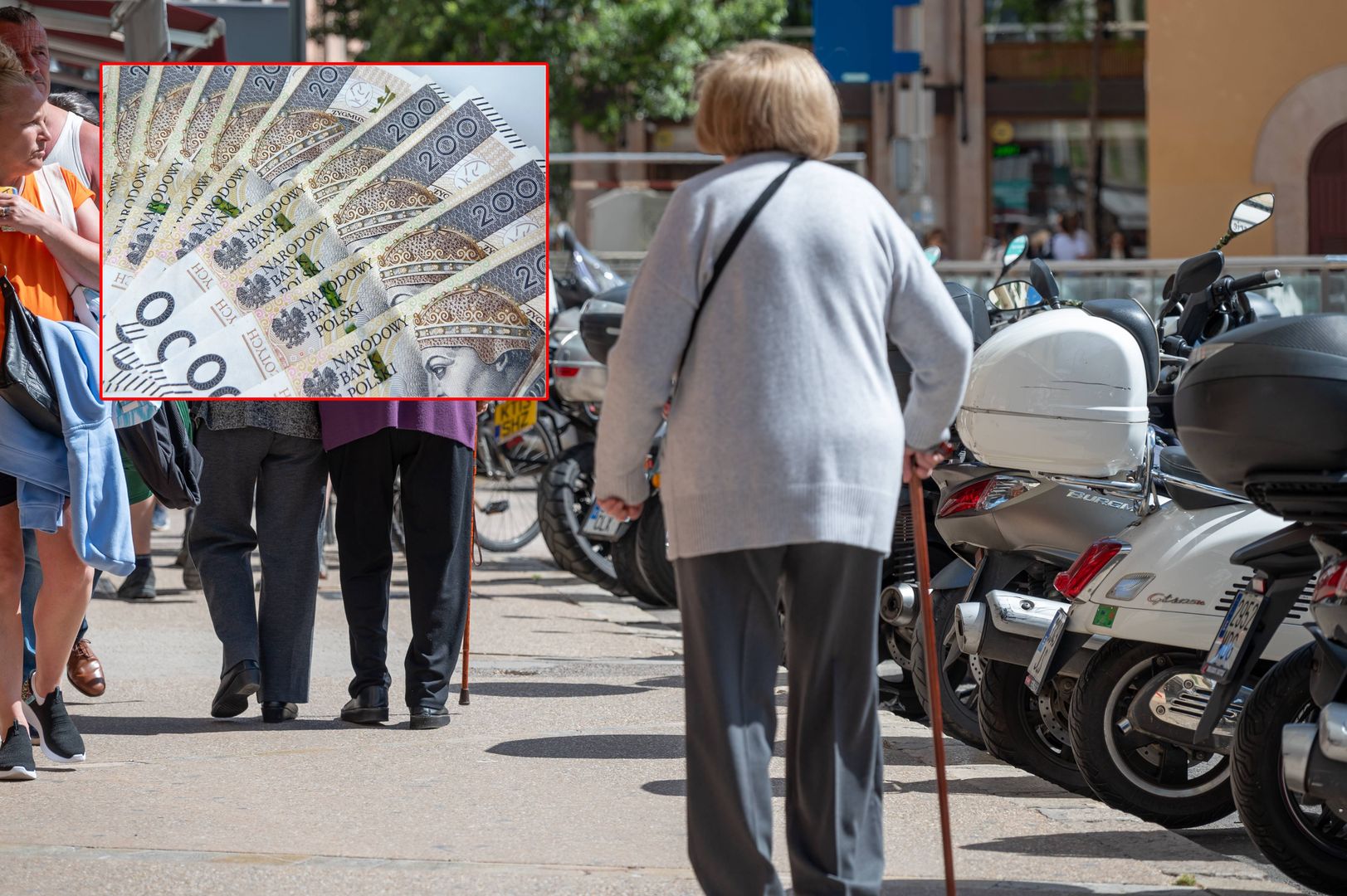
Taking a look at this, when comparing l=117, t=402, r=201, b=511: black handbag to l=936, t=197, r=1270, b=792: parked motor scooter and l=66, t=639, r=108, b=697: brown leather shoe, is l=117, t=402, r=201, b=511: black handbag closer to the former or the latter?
l=66, t=639, r=108, b=697: brown leather shoe

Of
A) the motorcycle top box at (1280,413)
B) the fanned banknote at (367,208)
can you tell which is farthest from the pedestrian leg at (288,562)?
the motorcycle top box at (1280,413)

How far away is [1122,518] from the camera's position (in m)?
5.47

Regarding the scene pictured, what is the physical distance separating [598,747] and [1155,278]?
874 cm

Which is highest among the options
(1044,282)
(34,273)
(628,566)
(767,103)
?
(767,103)

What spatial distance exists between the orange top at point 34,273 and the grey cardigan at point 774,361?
7.76ft

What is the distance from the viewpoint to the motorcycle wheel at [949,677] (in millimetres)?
5879

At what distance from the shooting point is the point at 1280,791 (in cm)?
418

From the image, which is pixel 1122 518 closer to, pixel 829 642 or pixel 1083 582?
pixel 1083 582

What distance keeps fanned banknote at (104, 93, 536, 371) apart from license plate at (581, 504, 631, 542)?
315 cm

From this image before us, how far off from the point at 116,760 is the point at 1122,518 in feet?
9.44

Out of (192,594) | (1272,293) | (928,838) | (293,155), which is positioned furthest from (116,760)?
(1272,293)

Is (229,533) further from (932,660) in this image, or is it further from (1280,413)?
(1280,413)

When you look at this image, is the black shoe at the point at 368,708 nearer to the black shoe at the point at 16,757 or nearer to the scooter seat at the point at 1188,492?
the black shoe at the point at 16,757

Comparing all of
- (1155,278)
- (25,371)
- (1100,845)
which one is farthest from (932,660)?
(1155,278)
